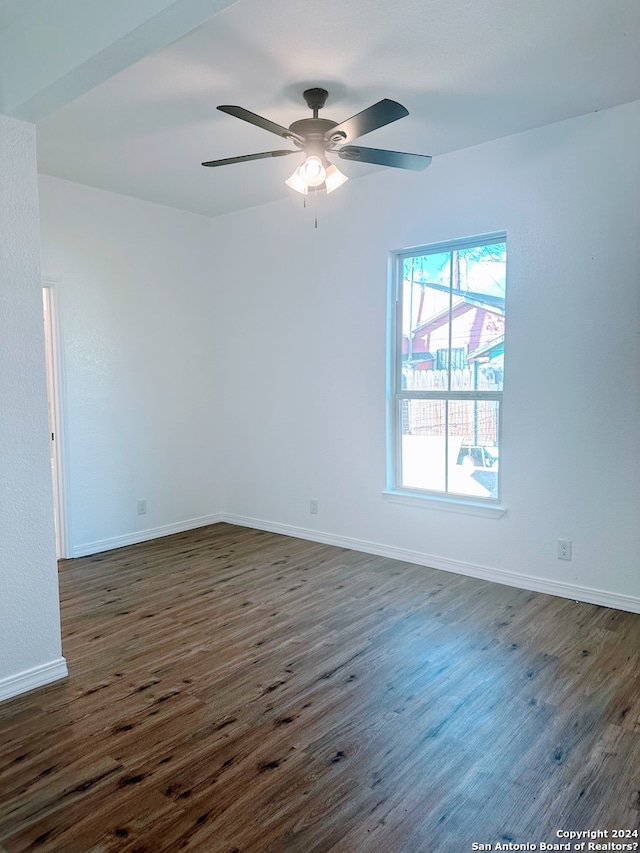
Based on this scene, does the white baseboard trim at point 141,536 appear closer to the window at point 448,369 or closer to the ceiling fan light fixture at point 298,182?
the window at point 448,369

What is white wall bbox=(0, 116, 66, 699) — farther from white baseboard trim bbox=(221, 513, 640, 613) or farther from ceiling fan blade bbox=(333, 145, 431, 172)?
white baseboard trim bbox=(221, 513, 640, 613)

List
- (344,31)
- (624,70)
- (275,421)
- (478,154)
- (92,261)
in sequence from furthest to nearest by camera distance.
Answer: (275,421) → (92,261) → (478,154) → (624,70) → (344,31)

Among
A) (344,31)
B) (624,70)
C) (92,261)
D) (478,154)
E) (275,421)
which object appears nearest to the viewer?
(344,31)

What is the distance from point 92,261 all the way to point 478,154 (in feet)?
9.73

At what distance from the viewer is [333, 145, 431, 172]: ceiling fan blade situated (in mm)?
2756

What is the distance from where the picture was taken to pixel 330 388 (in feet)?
15.1

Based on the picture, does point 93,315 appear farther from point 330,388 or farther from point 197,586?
point 197,586

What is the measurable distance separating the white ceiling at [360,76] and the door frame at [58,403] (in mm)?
966

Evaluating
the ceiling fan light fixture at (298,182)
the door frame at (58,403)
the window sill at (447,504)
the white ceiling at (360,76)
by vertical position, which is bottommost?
the window sill at (447,504)

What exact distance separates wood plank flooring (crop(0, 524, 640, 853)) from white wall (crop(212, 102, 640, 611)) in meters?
0.51

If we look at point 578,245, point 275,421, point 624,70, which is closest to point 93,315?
point 275,421

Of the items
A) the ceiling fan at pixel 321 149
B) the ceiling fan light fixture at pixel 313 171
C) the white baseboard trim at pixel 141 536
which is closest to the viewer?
the ceiling fan at pixel 321 149

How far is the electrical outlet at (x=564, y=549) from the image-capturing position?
3.46 metres

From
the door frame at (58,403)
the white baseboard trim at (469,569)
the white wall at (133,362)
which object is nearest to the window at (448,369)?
the white baseboard trim at (469,569)
